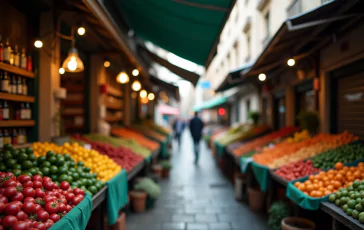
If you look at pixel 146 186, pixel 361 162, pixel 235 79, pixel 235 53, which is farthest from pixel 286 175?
pixel 235 53

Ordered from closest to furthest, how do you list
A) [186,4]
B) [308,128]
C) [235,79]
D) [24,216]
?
[24,216]
[186,4]
[308,128]
[235,79]

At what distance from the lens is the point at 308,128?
775 cm

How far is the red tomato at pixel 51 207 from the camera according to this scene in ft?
9.43

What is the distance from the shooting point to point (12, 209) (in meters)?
2.55

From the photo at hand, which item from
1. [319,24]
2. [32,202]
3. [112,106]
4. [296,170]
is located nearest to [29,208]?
[32,202]

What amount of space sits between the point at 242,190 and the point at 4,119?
5.44 m

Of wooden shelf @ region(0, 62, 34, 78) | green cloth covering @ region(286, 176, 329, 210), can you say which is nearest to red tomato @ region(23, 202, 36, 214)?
wooden shelf @ region(0, 62, 34, 78)

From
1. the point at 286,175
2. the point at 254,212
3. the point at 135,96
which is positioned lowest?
the point at 254,212

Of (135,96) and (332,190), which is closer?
(332,190)

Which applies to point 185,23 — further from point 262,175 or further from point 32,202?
point 32,202

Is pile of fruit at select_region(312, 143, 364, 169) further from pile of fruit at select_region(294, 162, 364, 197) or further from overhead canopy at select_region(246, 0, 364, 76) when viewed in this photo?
overhead canopy at select_region(246, 0, 364, 76)

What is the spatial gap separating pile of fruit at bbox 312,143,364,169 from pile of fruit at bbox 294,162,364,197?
0.39 metres

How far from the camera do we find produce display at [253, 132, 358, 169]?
6.06 m

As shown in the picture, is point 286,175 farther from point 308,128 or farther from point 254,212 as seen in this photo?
point 308,128
